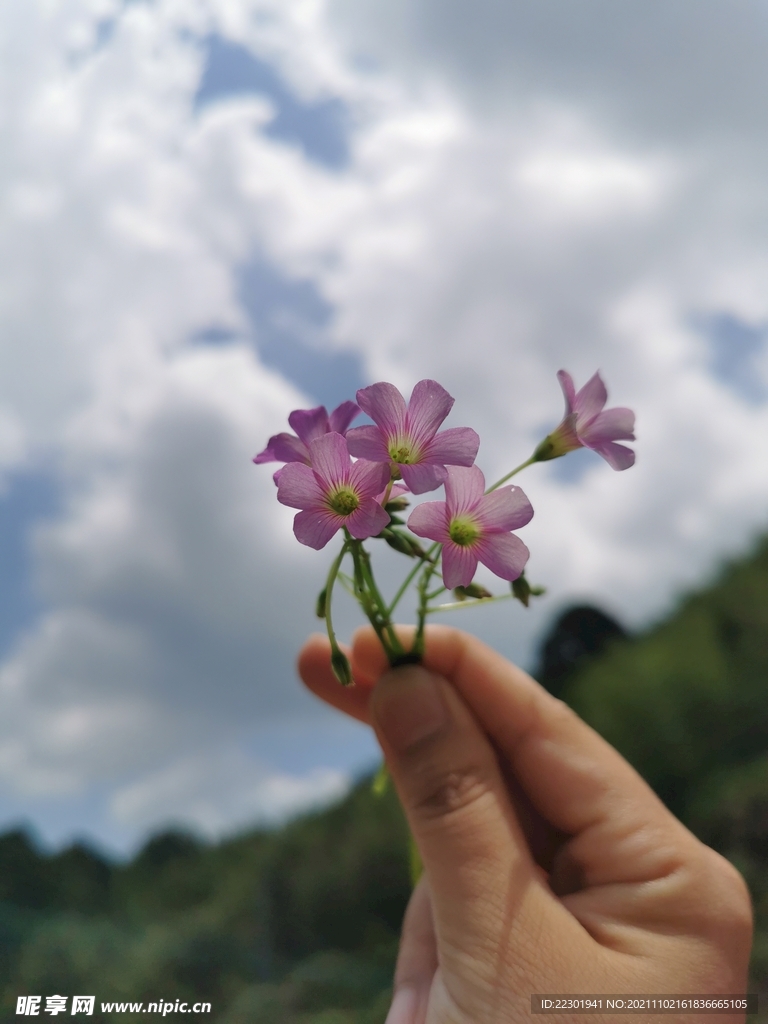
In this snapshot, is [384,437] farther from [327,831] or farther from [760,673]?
[760,673]

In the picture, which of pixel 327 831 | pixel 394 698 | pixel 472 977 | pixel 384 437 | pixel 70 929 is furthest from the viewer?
pixel 327 831

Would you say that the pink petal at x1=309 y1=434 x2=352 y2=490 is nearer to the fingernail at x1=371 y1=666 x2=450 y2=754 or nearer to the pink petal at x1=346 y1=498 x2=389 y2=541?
the pink petal at x1=346 y1=498 x2=389 y2=541

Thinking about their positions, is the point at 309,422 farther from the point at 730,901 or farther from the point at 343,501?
the point at 730,901

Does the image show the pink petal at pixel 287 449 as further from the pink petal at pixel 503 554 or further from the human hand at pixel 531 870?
the human hand at pixel 531 870

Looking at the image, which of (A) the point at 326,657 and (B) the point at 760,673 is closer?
(A) the point at 326,657

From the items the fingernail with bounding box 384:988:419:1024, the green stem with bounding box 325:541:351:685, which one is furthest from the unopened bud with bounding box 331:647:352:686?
the fingernail with bounding box 384:988:419:1024

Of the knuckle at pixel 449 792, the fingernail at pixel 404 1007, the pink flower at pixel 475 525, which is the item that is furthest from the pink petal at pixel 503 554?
the fingernail at pixel 404 1007

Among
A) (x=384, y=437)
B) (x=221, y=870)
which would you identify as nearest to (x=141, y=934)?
(x=221, y=870)
